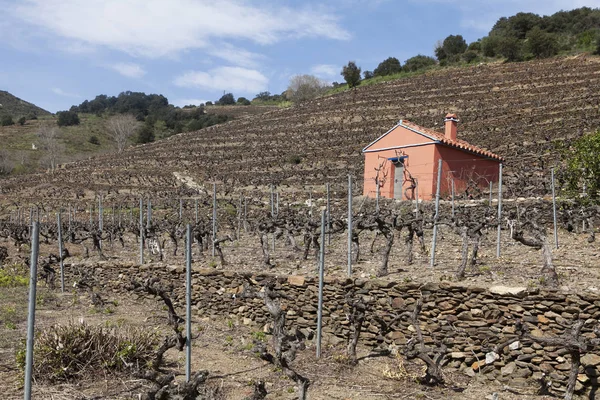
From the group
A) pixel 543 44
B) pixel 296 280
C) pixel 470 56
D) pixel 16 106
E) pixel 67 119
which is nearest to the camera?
pixel 296 280

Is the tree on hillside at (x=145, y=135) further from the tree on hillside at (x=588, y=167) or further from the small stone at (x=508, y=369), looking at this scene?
the small stone at (x=508, y=369)

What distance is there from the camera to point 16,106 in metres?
98.4

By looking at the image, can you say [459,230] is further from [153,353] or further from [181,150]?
[181,150]

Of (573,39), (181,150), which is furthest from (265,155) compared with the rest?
(573,39)

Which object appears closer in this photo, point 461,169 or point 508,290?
point 508,290

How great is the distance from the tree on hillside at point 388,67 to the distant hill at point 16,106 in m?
69.7

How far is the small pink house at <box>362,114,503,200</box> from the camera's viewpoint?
63.7ft

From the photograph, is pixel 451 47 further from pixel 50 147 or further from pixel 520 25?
→ pixel 50 147

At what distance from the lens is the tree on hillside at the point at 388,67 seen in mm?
71750

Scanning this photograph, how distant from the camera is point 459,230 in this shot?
28.0 feet

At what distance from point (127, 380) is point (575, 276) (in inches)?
270

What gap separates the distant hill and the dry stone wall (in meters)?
98.1

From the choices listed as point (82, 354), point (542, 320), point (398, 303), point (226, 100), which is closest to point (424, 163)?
point (398, 303)

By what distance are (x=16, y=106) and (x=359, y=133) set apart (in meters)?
91.4
